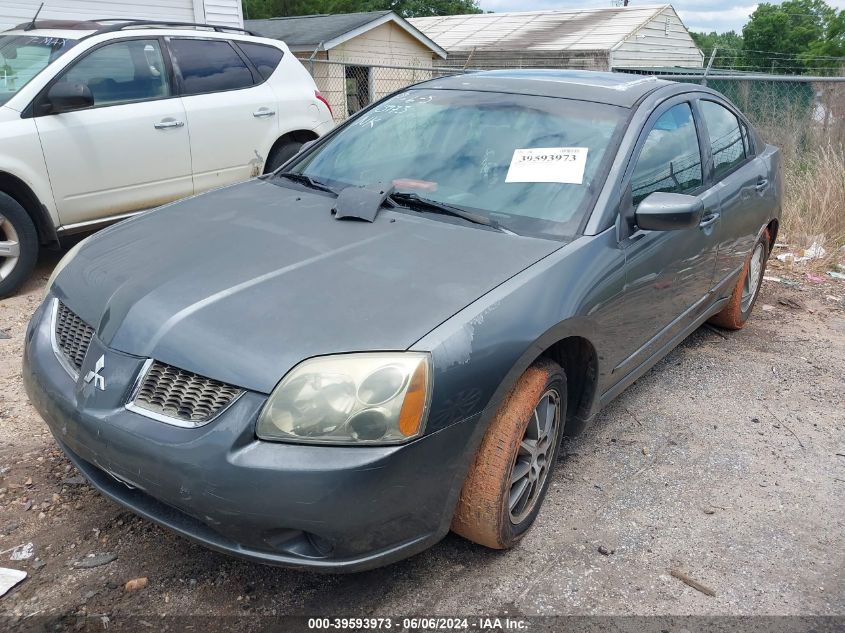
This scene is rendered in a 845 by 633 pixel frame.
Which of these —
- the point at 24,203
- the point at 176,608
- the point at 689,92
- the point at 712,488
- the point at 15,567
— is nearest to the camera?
the point at 176,608

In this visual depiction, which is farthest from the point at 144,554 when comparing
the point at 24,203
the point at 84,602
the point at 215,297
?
the point at 24,203

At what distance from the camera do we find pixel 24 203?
204 inches

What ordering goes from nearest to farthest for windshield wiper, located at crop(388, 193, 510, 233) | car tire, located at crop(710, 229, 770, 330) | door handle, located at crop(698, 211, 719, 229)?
windshield wiper, located at crop(388, 193, 510, 233)
door handle, located at crop(698, 211, 719, 229)
car tire, located at crop(710, 229, 770, 330)

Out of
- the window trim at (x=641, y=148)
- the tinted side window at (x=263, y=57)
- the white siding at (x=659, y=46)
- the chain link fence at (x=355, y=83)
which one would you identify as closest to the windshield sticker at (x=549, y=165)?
the window trim at (x=641, y=148)

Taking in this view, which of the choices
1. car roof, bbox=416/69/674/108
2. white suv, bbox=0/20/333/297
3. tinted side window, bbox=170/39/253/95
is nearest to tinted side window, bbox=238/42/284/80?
white suv, bbox=0/20/333/297

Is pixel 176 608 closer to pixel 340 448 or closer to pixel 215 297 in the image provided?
pixel 340 448

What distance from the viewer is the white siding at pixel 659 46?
27.0 m

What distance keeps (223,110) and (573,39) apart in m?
24.5

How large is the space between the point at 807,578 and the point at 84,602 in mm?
2578

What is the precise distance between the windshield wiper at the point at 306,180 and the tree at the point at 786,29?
204ft

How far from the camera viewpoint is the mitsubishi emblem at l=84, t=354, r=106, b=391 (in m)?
2.32

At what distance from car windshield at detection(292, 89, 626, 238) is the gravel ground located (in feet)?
4.07

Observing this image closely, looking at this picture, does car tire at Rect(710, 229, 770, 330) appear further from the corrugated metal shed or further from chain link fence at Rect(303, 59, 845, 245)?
the corrugated metal shed

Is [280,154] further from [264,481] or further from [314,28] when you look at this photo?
[314,28]
